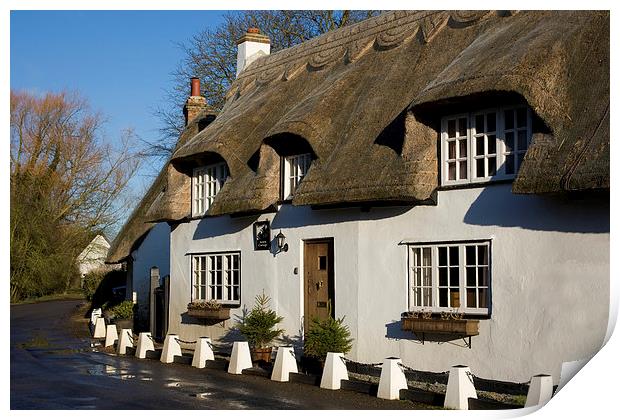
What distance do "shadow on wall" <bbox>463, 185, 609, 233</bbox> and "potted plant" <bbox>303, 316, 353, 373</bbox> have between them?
3.03 m

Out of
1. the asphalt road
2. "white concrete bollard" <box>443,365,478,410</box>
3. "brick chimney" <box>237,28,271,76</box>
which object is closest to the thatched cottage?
"white concrete bollard" <box>443,365,478,410</box>

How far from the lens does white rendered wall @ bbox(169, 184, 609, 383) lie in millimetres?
12031

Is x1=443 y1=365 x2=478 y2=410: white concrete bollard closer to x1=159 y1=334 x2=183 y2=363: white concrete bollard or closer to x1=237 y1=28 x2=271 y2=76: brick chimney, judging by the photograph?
x1=159 y1=334 x2=183 y2=363: white concrete bollard

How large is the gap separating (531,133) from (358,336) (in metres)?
4.84

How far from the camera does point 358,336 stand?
1545 cm

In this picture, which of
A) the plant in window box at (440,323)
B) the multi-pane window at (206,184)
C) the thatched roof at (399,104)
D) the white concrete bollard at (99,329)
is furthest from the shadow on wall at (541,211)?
the white concrete bollard at (99,329)

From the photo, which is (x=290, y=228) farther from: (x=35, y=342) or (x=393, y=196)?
(x=35, y=342)

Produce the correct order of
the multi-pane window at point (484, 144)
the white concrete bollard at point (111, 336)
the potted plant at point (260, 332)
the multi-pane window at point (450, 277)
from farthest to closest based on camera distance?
the white concrete bollard at point (111, 336) < the potted plant at point (260, 332) < the multi-pane window at point (450, 277) < the multi-pane window at point (484, 144)

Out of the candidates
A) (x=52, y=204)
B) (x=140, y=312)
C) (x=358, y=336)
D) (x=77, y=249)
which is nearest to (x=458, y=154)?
(x=358, y=336)

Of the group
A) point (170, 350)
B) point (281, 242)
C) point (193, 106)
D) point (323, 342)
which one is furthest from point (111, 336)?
point (323, 342)

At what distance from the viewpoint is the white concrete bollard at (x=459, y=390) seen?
11.6 metres

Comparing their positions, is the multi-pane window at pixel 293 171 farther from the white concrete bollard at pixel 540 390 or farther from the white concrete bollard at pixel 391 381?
the white concrete bollard at pixel 540 390

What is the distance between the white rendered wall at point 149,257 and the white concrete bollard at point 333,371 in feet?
49.8

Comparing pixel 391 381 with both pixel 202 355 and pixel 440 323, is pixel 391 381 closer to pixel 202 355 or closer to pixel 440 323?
pixel 440 323
